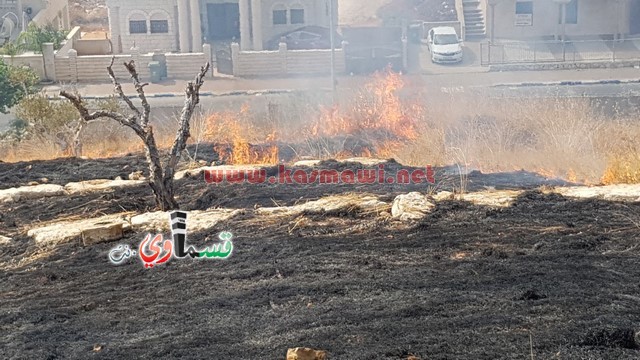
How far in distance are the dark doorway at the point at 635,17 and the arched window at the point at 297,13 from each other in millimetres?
16200

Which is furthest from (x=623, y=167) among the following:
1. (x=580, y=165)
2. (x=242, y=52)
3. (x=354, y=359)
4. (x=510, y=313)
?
(x=242, y=52)

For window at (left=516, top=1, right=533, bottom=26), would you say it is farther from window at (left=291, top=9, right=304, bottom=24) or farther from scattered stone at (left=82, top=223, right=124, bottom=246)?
scattered stone at (left=82, top=223, right=124, bottom=246)

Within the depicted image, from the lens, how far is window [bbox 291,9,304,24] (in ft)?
145

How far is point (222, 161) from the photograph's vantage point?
18016mm

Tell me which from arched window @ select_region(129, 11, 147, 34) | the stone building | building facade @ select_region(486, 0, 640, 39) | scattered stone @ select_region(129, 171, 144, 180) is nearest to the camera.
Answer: scattered stone @ select_region(129, 171, 144, 180)

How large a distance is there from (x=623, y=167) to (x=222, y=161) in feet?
25.2

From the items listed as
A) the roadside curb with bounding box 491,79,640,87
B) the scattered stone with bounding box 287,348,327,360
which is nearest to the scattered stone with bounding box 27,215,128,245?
the scattered stone with bounding box 287,348,327,360

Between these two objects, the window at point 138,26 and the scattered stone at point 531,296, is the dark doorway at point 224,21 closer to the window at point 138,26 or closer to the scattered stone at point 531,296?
Result: the window at point 138,26

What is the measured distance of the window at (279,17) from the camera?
43781 mm

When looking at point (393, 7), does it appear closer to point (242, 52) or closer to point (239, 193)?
point (242, 52)

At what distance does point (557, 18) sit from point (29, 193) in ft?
112

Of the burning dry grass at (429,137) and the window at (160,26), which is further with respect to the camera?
the window at (160,26)

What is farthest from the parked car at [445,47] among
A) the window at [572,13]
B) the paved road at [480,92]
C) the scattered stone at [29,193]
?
the scattered stone at [29,193]

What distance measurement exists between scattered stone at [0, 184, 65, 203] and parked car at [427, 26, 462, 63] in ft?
92.1
